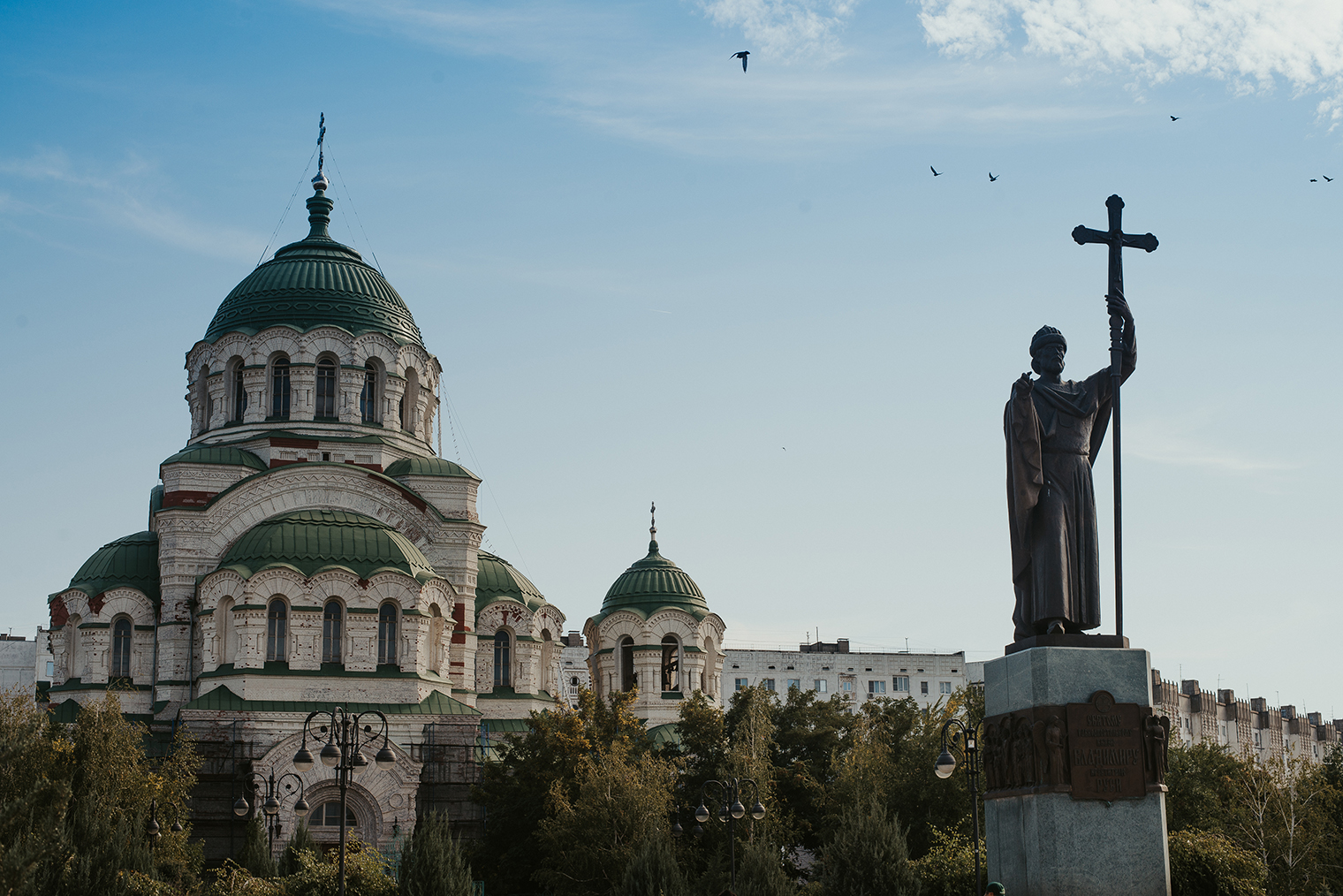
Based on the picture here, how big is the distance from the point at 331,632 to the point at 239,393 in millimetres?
11519

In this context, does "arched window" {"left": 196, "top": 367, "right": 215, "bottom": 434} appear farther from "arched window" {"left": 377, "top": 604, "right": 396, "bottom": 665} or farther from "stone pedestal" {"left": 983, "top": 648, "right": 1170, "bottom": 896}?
"stone pedestal" {"left": 983, "top": 648, "right": 1170, "bottom": 896}

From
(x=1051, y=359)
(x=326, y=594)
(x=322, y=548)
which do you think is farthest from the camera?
(x=322, y=548)

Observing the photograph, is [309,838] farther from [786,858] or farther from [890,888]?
[890,888]

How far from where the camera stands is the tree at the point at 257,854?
30375 mm

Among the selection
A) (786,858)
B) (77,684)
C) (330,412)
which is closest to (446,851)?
(786,858)

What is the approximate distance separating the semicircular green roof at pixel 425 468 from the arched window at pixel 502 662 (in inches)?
207

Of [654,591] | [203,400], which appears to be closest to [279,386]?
[203,400]

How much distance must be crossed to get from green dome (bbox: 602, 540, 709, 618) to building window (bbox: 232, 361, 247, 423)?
13.9 meters

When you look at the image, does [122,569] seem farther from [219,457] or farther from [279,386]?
[279,386]

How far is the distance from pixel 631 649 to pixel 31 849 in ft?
107

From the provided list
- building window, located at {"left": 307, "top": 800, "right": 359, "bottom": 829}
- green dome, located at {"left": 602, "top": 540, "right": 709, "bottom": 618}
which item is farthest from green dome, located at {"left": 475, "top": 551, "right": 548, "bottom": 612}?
building window, located at {"left": 307, "top": 800, "right": 359, "bottom": 829}

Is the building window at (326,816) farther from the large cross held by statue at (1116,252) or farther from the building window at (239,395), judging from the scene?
the large cross held by statue at (1116,252)

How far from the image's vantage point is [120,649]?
43.4 m

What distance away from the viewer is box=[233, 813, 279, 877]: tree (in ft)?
99.7
